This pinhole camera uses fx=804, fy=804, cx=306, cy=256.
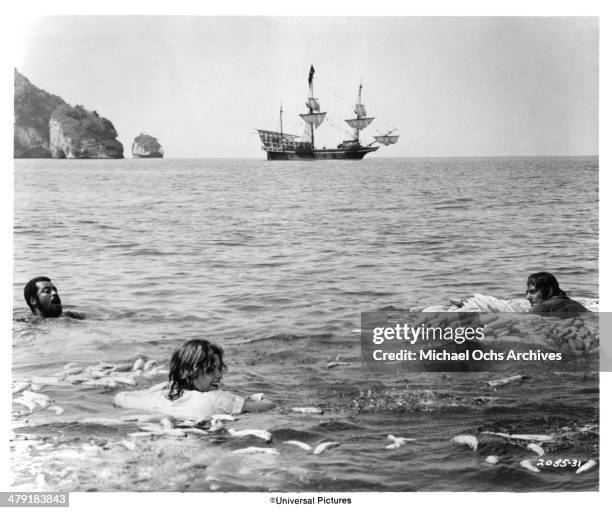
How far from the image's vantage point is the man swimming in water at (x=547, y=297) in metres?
6.61

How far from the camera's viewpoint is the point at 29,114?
6590mm

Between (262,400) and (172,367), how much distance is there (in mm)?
756

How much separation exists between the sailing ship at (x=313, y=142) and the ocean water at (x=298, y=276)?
0.11m

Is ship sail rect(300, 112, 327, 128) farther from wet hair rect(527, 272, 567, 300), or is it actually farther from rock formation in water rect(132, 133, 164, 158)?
wet hair rect(527, 272, 567, 300)

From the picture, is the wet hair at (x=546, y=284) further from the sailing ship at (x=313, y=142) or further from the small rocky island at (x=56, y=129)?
the small rocky island at (x=56, y=129)

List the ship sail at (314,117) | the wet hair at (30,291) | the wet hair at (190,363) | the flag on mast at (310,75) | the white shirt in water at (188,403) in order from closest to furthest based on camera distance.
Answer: the white shirt in water at (188,403) < the wet hair at (190,363) < the wet hair at (30,291) < the flag on mast at (310,75) < the ship sail at (314,117)

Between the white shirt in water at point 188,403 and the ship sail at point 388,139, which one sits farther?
the ship sail at point 388,139

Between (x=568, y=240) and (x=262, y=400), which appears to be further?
(x=568, y=240)

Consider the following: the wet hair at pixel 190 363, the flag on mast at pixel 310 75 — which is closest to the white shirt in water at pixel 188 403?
the wet hair at pixel 190 363

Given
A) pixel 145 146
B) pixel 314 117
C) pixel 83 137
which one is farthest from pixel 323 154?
pixel 83 137

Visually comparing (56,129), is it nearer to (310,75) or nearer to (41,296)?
(41,296)
